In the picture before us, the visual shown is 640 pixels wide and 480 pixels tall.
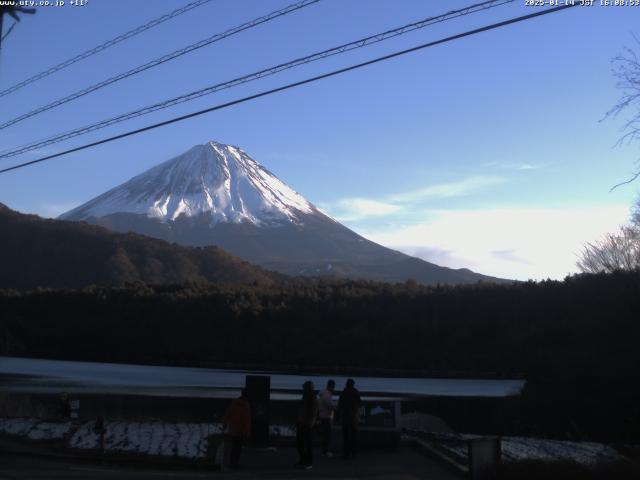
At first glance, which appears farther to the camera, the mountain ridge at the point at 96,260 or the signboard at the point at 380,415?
the mountain ridge at the point at 96,260

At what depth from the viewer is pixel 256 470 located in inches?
614

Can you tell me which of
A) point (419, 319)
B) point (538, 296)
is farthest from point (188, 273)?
point (538, 296)

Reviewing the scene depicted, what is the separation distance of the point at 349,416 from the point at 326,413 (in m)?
1.05

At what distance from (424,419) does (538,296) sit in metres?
67.6

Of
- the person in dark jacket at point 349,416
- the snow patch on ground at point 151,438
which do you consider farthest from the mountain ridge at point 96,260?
the person in dark jacket at point 349,416

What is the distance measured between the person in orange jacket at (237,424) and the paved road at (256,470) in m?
0.30

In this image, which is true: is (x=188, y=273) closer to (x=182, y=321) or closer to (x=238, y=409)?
(x=182, y=321)

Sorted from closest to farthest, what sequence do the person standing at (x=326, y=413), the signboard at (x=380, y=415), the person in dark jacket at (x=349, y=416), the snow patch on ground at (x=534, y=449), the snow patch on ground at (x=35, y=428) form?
the person in dark jacket at (x=349, y=416) < the person standing at (x=326, y=413) < the snow patch on ground at (x=534, y=449) < the signboard at (x=380, y=415) < the snow patch on ground at (x=35, y=428)

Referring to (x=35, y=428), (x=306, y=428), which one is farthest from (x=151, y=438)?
(x=306, y=428)

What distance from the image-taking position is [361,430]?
1839 centimetres

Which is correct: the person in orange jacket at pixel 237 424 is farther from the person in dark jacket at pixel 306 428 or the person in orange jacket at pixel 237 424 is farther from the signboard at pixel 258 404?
the signboard at pixel 258 404

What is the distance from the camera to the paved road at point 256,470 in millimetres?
14320

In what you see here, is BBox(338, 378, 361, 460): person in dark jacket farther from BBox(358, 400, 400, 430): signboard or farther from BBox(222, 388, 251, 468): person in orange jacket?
BBox(222, 388, 251, 468): person in orange jacket

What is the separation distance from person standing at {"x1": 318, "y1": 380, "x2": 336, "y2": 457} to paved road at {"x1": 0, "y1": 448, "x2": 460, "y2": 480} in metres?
0.48
